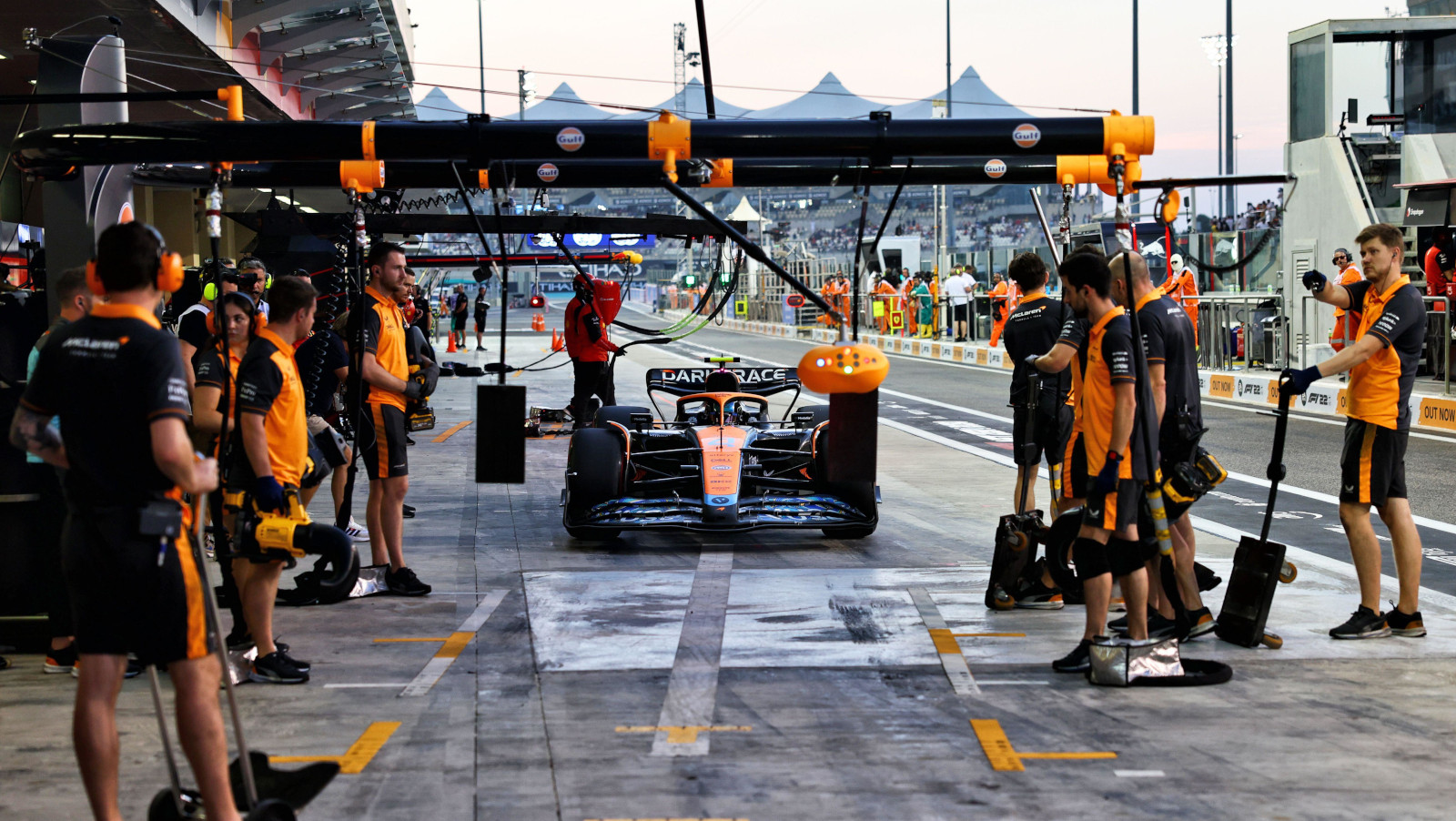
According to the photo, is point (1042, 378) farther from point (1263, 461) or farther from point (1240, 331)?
point (1240, 331)

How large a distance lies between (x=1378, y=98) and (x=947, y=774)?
2213 centimetres

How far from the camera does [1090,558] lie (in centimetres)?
598

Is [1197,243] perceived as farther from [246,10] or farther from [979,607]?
[979,607]

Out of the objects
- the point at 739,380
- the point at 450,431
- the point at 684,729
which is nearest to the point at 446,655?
the point at 684,729

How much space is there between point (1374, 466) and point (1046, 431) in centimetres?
198

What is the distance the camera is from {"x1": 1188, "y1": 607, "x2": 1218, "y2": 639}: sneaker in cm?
665

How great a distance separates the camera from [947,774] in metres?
4.72

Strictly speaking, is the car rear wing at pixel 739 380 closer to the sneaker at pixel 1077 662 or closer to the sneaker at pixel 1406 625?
the sneaker at pixel 1077 662

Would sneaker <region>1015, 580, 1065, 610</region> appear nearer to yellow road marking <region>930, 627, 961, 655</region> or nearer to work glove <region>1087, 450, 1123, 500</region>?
yellow road marking <region>930, 627, 961, 655</region>

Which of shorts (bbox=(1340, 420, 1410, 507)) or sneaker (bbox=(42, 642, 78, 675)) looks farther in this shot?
shorts (bbox=(1340, 420, 1410, 507))

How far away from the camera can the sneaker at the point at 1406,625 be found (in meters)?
6.60

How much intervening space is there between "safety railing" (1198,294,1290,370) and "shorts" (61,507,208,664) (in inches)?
796

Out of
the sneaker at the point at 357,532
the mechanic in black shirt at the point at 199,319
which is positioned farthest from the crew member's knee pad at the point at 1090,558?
the sneaker at the point at 357,532

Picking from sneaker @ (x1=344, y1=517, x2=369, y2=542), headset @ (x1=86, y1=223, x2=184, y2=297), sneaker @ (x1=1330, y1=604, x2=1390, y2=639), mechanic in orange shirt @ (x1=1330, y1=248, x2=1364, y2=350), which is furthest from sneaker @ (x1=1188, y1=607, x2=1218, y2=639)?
mechanic in orange shirt @ (x1=1330, y1=248, x2=1364, y2=350)
